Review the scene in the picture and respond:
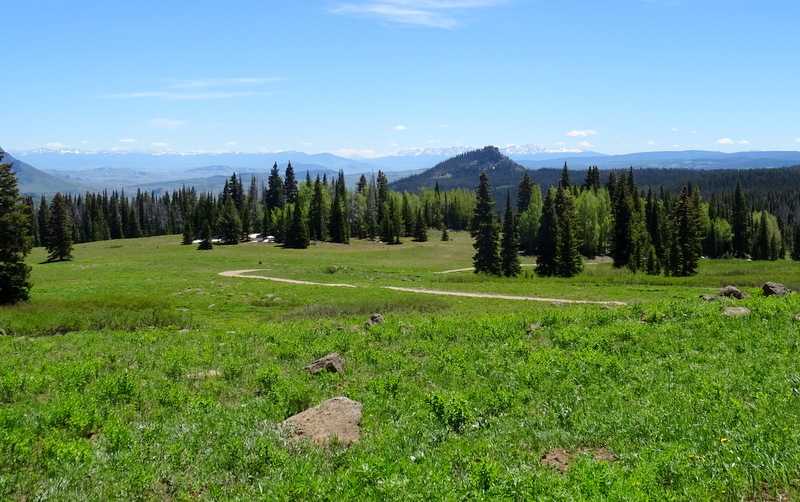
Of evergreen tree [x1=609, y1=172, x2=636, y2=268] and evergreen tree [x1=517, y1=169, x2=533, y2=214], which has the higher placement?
evergreen tree [x1=517, y1=169, x2=533, y2=214]

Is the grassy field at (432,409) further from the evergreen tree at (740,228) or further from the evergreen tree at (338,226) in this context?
the evergreen tree at (740,228)

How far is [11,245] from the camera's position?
39031mm

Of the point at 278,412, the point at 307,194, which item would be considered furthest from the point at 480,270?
the point at 307,194

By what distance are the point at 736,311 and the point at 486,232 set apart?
1956 inches

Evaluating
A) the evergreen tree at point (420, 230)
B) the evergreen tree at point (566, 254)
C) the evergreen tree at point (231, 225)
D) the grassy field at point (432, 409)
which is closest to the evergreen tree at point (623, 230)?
the evergreen tree at point (566, 254)

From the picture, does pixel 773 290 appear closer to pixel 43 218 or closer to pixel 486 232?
pixel 486 232

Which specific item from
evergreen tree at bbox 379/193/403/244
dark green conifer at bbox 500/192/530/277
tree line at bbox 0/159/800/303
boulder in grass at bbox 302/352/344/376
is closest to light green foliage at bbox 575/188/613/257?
tree line at bbox 0/159/800/303

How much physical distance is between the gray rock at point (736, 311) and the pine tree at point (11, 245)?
149 feet

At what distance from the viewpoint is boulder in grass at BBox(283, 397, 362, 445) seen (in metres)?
10.3

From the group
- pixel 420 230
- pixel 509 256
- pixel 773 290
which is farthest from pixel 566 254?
pixel 420 230

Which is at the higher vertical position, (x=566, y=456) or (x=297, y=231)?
(x=566, y=456)

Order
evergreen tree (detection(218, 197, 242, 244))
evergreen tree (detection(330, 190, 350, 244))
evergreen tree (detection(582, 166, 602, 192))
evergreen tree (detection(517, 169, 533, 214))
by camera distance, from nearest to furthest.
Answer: evergreen tree (detection(218, 197, 242, 244)) → evergreen tree (detection(330, 190, 350, 244)) → evergreen tree (detection(517, 169, 533, 214)) → evergreen tree (detection(582, 166, 602, 192))

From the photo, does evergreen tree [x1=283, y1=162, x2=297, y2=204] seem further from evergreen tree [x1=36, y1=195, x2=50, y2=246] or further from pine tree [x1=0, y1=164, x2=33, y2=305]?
pine tree [x1=0, y1=164, x2=33, y2=305]

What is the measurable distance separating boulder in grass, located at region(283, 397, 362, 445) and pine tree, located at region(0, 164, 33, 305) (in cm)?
→ 3813
